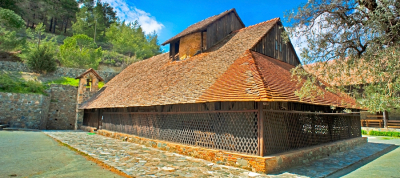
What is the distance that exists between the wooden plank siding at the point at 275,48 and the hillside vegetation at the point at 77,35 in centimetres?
2683

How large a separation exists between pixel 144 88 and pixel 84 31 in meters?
42.4

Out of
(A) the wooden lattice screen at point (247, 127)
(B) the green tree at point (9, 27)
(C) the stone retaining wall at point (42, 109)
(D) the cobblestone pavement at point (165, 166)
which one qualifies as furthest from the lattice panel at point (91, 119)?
(B) the green tree at point (9, 27)

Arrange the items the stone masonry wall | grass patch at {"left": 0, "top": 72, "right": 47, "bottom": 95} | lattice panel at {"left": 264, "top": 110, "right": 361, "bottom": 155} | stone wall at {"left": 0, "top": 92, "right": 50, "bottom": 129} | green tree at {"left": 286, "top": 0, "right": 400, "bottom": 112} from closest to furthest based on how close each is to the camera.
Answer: green tree at {"left": 286, "top": 0, "right": 400, "bottom": 112}, lattice panel at {"left": 264, "top": 110, "right": 361, "bottom": 155}, stone wall at {"left": 0, "top": 92, "right": 50, "bottom": 129}, grass patch at {"left": 0, "top": 72, "right": 47, "bottom": 95}, the stone masonry wall

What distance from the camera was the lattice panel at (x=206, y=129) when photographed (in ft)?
23.0

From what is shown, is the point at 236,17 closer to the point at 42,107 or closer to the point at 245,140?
the point at 245,140

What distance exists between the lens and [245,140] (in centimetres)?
693

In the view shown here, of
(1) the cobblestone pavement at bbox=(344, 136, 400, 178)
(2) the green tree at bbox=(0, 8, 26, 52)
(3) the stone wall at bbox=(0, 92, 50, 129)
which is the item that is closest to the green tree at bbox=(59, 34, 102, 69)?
(2) the green tree at bbox=(0, 8, 26, 52)

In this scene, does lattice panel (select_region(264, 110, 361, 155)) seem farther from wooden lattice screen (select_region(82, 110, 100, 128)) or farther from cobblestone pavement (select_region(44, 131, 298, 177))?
wooden lattice screen (select_region(82, 110, 100, 128))

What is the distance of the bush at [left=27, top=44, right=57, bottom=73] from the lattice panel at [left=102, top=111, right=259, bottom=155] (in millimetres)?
19780

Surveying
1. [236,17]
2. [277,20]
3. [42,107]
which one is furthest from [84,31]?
[277,20]

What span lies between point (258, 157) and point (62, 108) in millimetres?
20189

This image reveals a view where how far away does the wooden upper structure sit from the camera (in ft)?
22.9

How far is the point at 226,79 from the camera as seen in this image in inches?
315

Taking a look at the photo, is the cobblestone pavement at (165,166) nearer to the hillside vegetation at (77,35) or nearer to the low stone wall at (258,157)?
the low stone wall at (258,157)
